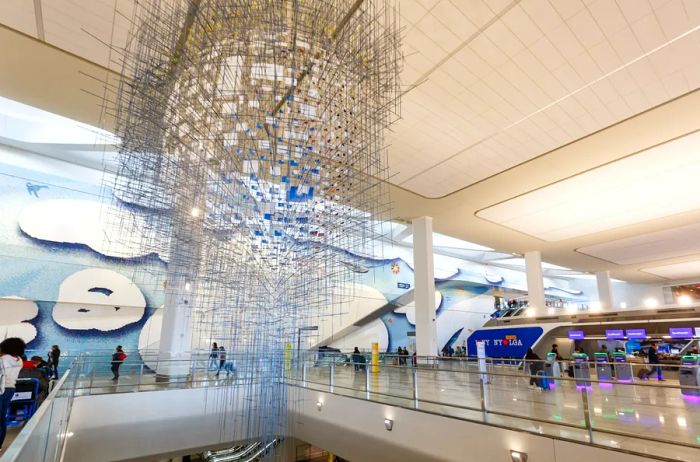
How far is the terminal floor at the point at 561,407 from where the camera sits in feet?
12.5

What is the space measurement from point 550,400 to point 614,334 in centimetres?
1103

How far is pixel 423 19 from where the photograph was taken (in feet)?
17.0

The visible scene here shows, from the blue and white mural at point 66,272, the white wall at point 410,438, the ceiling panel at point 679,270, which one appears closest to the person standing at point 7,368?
the white wall at point 410,438

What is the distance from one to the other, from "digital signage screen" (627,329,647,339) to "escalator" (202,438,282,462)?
12793 mm

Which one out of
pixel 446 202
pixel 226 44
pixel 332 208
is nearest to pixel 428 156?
pixel 446 202

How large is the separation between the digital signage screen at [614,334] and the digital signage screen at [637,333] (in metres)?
0.19

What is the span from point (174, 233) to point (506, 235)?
40.4 ft

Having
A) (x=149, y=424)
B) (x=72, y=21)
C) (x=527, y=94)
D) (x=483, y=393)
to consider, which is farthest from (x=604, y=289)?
(x=72, y=21)

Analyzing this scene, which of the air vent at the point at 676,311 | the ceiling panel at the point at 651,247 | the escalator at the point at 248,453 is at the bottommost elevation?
the escalator at the point at 248,453

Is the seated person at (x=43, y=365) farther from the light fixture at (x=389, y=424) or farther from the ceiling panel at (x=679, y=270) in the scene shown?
the ceiling panel at (x=679, y=270)

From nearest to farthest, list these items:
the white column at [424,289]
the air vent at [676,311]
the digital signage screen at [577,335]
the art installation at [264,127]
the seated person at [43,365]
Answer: the art installation at [264,127]
the seated person at [43,365]
the white column at [424,289]
the air vent at [676,311]
the digital signage screen at [577,335]

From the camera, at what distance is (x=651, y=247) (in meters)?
16.5

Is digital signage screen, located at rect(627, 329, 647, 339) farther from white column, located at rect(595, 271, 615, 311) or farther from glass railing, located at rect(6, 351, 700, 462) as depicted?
white column, located at rect(595, 271, 615, 311)

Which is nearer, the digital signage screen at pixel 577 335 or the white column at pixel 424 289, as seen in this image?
the white column at pixel 424 289
